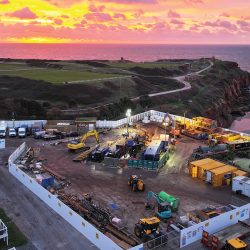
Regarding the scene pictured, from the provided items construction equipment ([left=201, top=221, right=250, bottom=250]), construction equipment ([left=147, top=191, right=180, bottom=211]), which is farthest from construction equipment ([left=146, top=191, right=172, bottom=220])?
construction equipment ([left=201, top=221, right=250, bottom=250])

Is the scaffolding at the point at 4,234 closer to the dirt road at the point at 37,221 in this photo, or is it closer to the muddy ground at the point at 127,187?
the dirt road at the point at 37,221

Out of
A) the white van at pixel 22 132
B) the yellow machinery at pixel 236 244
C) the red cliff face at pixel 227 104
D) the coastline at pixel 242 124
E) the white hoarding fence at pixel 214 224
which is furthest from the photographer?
the red cliff face at pixel 227 104

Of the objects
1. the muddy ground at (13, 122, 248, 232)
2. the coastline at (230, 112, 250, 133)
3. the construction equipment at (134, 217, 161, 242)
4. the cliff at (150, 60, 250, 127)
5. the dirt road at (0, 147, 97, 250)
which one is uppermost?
the construction equipment at (134, 217, 161, 242)

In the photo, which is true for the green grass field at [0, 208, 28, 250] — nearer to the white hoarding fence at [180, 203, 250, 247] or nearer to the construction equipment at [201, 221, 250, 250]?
the white hoarding fence at [180, 203, 250, 247]

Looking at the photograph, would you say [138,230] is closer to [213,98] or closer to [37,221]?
[37,221]

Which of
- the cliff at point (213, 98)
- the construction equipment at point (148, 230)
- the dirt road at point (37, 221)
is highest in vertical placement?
the construction equipment at point (148, 230)

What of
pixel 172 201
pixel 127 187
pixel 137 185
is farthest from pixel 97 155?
pixel 172 201

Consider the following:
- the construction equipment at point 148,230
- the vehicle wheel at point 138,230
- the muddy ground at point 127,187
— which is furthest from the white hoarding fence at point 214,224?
the muddy ground at point 127,187
